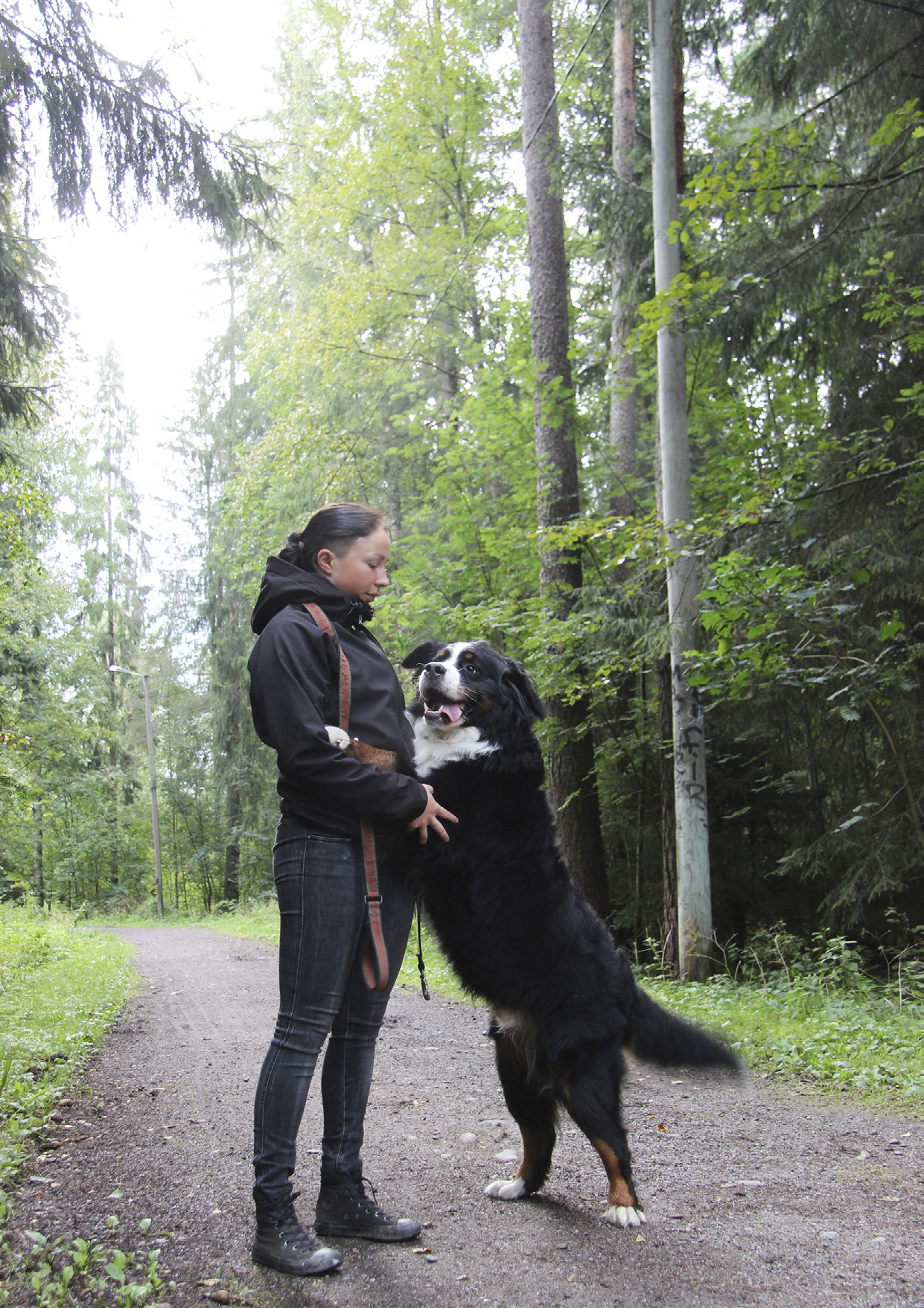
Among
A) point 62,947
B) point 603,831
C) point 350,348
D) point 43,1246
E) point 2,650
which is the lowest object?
point 62,947

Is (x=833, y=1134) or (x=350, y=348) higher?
(x=350, y=348)

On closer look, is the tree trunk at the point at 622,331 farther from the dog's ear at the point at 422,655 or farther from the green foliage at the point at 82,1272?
the green foliage at the point at 82,1272

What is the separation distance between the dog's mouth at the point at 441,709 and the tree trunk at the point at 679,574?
14.4 ft

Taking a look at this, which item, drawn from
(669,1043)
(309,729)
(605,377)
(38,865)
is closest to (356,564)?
(309,729)

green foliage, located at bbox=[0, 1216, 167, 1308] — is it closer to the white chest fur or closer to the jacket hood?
the white chest fur

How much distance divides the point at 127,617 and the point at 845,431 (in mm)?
24675

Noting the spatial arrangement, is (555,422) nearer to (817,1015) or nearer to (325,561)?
(817,1015)

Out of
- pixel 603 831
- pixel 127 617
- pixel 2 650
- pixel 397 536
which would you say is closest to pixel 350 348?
pixel 397 536

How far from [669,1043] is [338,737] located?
4.99 ft

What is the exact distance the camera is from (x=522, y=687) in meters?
3.26

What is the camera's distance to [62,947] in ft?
38.6

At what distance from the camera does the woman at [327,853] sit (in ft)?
7.94

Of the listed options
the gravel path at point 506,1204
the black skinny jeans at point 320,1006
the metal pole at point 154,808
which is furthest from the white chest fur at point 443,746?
the metal pole at point 154,808

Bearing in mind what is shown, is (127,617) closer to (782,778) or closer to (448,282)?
(448,282)
